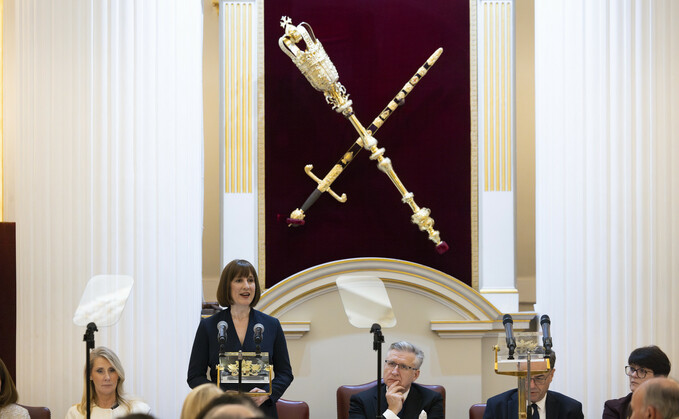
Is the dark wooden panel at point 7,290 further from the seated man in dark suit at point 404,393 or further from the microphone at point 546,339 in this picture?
the microphone at point 546,339

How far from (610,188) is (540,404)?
1450 mm

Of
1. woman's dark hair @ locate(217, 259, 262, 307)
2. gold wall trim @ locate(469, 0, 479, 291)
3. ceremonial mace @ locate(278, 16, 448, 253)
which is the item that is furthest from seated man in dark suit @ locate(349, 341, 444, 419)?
gold wall trim @ locate(469, 0, 479, 291)

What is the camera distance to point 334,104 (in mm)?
5738

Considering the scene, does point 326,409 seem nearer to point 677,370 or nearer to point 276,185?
point 276,185

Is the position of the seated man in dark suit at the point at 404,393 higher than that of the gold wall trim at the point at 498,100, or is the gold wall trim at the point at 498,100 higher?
the gold wall trim at the point at 498,100

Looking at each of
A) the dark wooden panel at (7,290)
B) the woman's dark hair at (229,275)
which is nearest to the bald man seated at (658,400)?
the woman's dark hair at (229,275)

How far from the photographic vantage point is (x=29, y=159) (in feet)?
16.9

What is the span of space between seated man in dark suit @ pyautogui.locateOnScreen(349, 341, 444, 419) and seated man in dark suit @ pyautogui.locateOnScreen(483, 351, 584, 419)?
26 cm

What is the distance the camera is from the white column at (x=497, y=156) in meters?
5.87

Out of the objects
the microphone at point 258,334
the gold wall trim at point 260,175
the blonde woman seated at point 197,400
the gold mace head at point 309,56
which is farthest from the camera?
the gold wall trim at point 260,175

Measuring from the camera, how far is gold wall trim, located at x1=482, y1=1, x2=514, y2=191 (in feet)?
19.3

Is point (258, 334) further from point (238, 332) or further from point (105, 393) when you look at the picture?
point (105, 393)

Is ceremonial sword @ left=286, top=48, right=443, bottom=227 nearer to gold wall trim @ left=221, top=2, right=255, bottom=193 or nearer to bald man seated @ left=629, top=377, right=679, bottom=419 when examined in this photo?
gold wall trim @ left=221, top=2, right=255, bottom=193

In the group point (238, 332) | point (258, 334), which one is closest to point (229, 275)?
point (238, 332)
